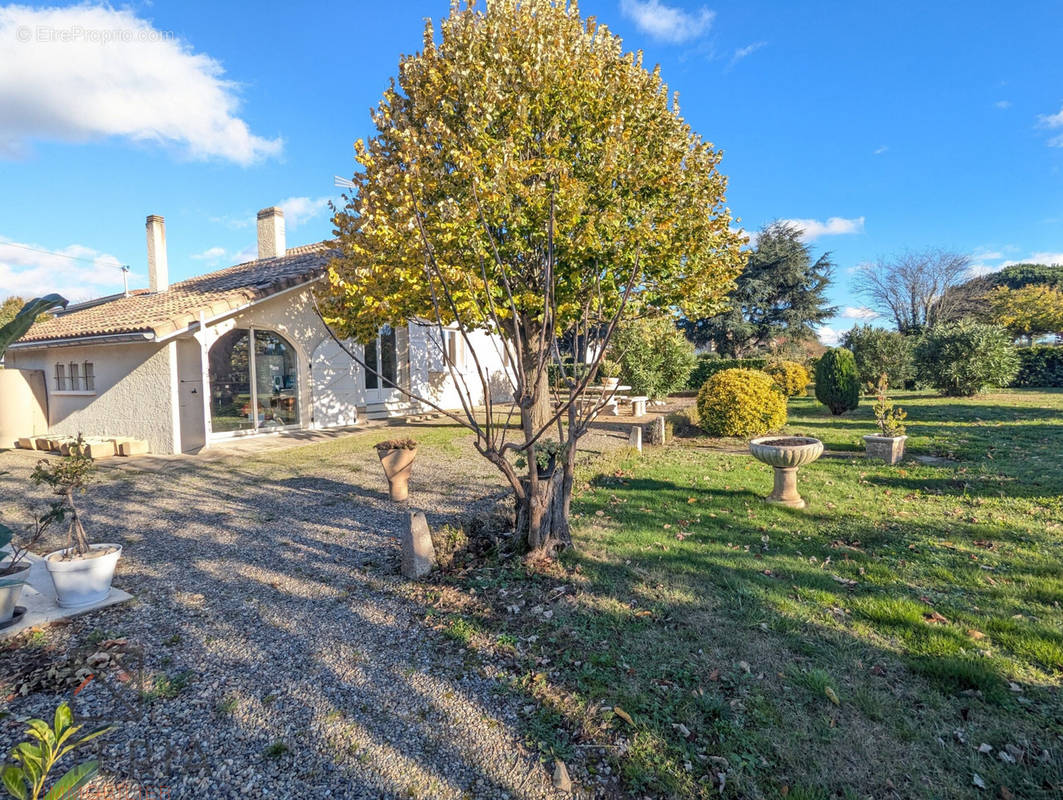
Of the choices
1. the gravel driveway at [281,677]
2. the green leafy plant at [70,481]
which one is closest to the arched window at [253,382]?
the gravel driveway at [281,677]

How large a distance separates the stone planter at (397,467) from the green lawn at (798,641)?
2481 mm

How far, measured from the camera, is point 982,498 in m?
6.30

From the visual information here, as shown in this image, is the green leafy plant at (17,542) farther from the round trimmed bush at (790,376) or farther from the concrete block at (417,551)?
the round trimmed bush at (790,376)

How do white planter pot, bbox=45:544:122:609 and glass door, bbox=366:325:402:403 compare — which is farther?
glass door, bbox=366:325:402:403

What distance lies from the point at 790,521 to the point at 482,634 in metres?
3.88

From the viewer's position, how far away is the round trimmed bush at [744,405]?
10523 mm

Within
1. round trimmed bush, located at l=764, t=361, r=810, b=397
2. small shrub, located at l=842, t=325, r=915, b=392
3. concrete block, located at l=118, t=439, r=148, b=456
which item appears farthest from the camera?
round trimmed bush, located at l=764, t=361, r=810, b=397

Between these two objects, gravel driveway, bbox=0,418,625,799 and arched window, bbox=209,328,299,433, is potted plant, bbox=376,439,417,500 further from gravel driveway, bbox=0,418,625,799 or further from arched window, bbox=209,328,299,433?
arched window, bbox=209,328,299,433

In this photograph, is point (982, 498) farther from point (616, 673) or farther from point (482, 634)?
point (482, 634)

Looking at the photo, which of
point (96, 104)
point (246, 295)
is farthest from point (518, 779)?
point (96, 104)

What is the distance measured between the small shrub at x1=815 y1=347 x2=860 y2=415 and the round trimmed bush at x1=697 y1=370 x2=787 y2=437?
4.64 m

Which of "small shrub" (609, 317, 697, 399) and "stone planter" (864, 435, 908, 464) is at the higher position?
"small shrub" (609, 317, 697, 399)

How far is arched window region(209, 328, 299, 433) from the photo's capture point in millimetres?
11234

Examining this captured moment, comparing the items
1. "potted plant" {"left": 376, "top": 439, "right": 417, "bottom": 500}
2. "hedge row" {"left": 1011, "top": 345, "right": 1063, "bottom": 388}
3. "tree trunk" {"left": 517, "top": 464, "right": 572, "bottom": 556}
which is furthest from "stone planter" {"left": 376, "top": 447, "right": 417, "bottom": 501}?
"hedge row" {"left": 1011, "top": 345, "right": 1063, "bottom": 388}
